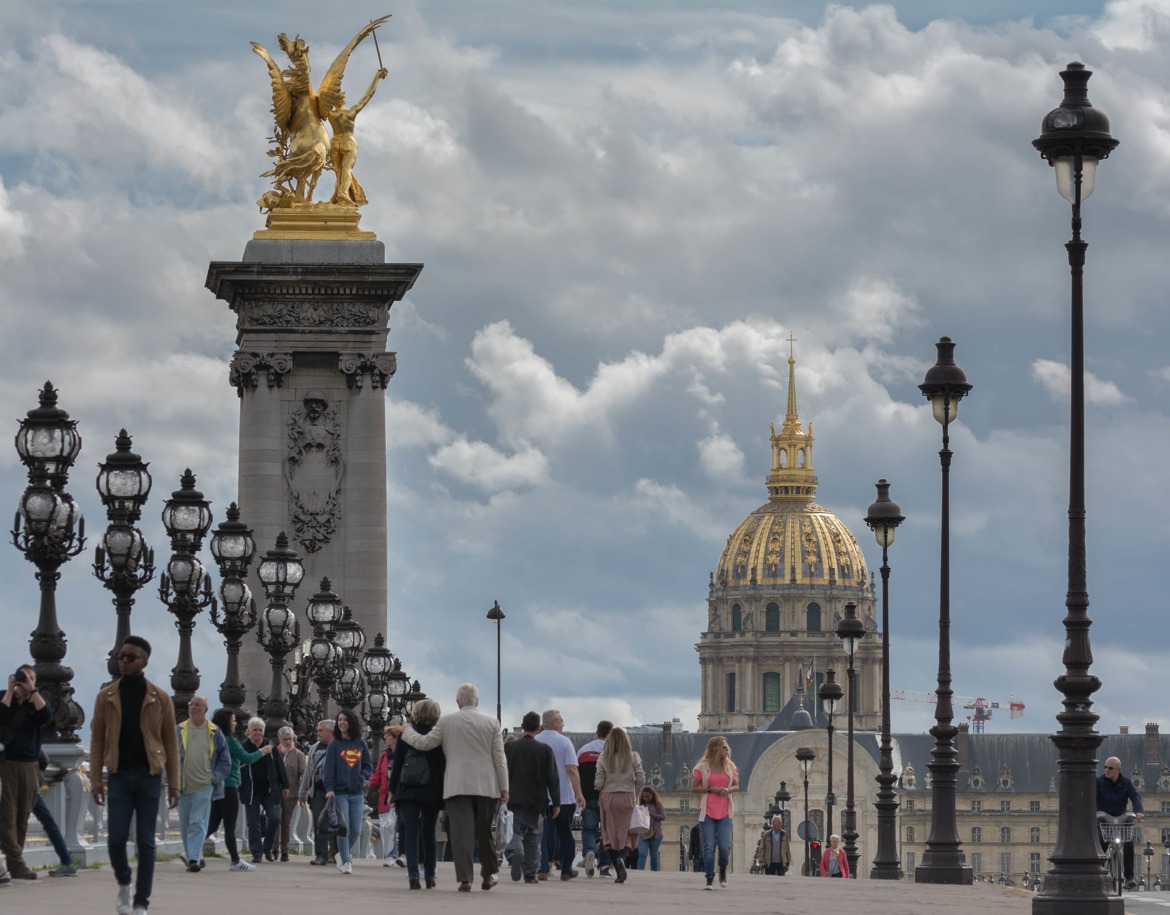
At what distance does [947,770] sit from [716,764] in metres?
9.32

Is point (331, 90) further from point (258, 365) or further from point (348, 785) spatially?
point (348, 785)

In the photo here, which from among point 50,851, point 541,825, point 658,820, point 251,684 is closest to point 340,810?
point 541,825

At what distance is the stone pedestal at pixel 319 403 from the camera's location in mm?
68875

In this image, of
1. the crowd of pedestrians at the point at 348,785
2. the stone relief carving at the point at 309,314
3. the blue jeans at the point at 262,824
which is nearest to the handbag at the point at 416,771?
the crowd of pedestrians at the point at 348,785

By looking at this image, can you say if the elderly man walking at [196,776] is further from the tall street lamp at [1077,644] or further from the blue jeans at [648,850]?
the blue jeans at [648,850]

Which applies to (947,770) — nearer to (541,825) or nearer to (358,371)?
(541,825)

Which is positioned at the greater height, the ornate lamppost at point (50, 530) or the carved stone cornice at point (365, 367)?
the carved stone cornice at point (365, 367)

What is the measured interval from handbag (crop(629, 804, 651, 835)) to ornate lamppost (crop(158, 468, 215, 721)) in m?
6.00

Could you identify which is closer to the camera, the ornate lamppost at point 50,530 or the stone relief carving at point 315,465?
the ornate lamppost at point 50,530

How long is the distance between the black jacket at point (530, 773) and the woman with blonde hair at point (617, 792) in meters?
2.40

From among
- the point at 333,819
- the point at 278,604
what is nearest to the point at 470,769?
the point at 333,819

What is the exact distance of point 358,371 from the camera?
69.3 meters

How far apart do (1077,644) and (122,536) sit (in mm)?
12446

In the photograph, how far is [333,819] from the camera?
3391 cm
